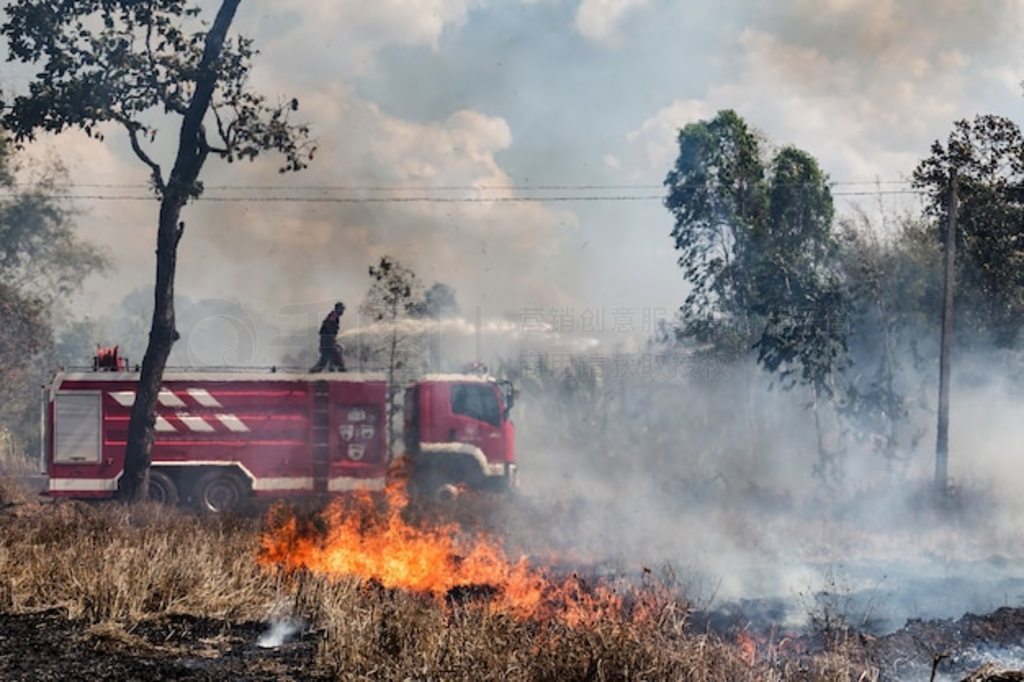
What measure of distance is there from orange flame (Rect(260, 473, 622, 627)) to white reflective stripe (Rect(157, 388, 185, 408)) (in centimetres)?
624

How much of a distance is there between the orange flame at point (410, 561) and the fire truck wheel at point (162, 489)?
6066mm

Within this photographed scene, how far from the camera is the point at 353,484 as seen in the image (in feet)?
62.3

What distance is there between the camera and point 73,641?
27.8ft

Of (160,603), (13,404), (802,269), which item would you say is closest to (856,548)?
(802,269)

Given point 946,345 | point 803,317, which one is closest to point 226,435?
point 803,317

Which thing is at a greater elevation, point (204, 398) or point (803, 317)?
point (803, 317)

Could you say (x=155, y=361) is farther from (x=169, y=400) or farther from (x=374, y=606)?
(x=374, y=606)

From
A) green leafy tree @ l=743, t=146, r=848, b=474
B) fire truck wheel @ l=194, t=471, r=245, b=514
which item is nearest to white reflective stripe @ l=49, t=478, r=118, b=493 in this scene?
fire truck wheel @ l=194, t=471, r=245, b=514

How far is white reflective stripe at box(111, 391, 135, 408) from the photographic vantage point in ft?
61.1

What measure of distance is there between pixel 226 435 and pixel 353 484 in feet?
8.80

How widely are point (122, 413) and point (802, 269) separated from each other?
1688cm

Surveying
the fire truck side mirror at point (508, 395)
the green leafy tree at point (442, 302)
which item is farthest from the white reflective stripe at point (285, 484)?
the green leafy tree at point (442, 302)

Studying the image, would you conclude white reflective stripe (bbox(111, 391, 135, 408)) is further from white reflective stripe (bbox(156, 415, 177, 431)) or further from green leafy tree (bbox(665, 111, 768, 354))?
green leafy tree (bbox(665, 111, 768, 354))

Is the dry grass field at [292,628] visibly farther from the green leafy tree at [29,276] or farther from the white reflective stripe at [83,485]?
the green leafy tree at [29,276]
